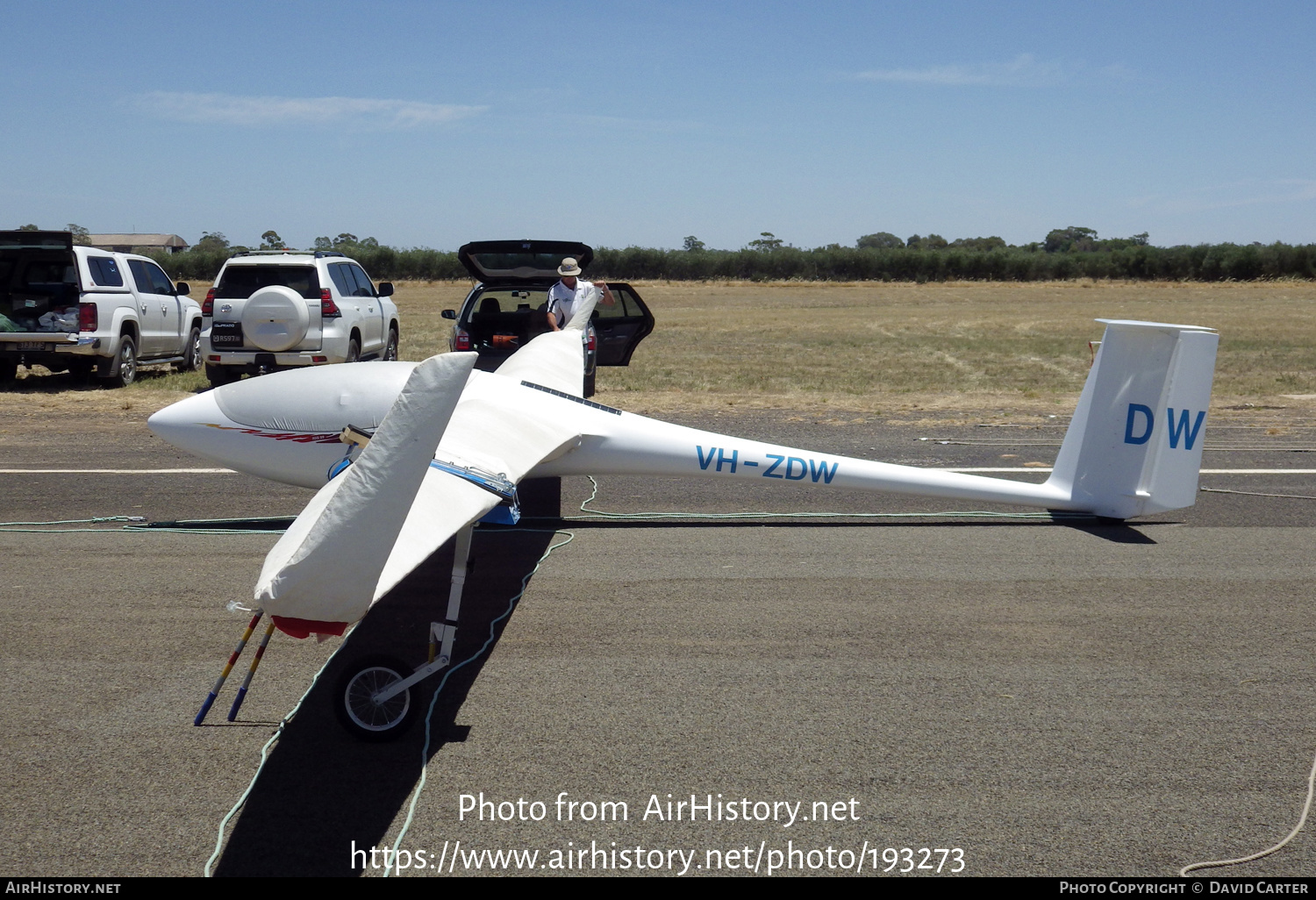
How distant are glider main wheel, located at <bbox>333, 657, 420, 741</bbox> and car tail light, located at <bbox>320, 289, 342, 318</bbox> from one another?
11322 millimetres

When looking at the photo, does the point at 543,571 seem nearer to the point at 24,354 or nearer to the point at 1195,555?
the point at 1195,555

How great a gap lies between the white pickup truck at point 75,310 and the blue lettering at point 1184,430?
14.0 metres

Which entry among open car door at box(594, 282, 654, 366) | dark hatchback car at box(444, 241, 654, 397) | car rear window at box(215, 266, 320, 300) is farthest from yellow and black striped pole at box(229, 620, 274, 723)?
car rear window at box(215, 266, 320, 300)

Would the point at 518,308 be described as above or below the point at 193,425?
above

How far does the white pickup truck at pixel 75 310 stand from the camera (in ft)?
48.3

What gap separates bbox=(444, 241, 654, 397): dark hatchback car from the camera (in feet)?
40.7

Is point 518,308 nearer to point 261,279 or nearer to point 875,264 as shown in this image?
point 261,279

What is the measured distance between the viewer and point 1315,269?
64.6 meters

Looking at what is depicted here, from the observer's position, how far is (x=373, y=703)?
431 centimetres

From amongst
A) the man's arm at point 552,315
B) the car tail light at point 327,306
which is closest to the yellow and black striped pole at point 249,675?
the man's arm at point 552,315

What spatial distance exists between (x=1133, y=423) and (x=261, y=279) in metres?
12.6

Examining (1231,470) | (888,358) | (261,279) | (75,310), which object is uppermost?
(261,279)

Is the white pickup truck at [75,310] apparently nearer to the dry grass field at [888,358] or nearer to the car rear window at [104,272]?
the car rear window at [104,272]

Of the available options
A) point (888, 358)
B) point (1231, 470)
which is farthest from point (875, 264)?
point (1231, 470)
